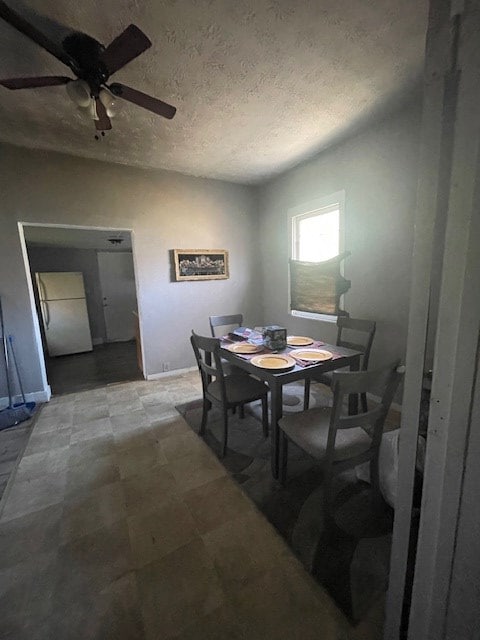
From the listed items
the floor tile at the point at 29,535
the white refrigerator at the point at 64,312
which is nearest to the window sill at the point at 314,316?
the floor tile at the point at 29,535

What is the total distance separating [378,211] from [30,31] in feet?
8.91

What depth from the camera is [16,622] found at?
1.06 m

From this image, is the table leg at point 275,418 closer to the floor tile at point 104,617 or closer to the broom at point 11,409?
the floor tile at point 104,617

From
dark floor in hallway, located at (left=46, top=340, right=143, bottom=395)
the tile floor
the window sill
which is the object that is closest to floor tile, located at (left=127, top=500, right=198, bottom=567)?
the tile floor

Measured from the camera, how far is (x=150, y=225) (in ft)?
11.1

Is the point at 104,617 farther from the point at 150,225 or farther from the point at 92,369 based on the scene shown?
the point at 92,369

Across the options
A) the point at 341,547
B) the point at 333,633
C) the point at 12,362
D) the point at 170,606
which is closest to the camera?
the point at 333,633

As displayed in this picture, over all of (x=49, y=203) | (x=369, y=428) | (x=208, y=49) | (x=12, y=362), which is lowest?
(x=369, y=428)

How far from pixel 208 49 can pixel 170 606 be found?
2.91 m

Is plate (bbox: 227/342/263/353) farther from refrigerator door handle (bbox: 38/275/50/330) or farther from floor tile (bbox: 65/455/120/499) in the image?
refrigerator door handle (bbox: 38/275/50/330)

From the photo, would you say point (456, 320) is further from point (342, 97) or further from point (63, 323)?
point (63, 323)

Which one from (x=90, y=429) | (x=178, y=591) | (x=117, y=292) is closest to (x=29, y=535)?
(x=178, y=591)

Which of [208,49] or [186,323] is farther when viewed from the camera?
[186,323]

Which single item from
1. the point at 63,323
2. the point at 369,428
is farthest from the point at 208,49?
the point at 63,323
